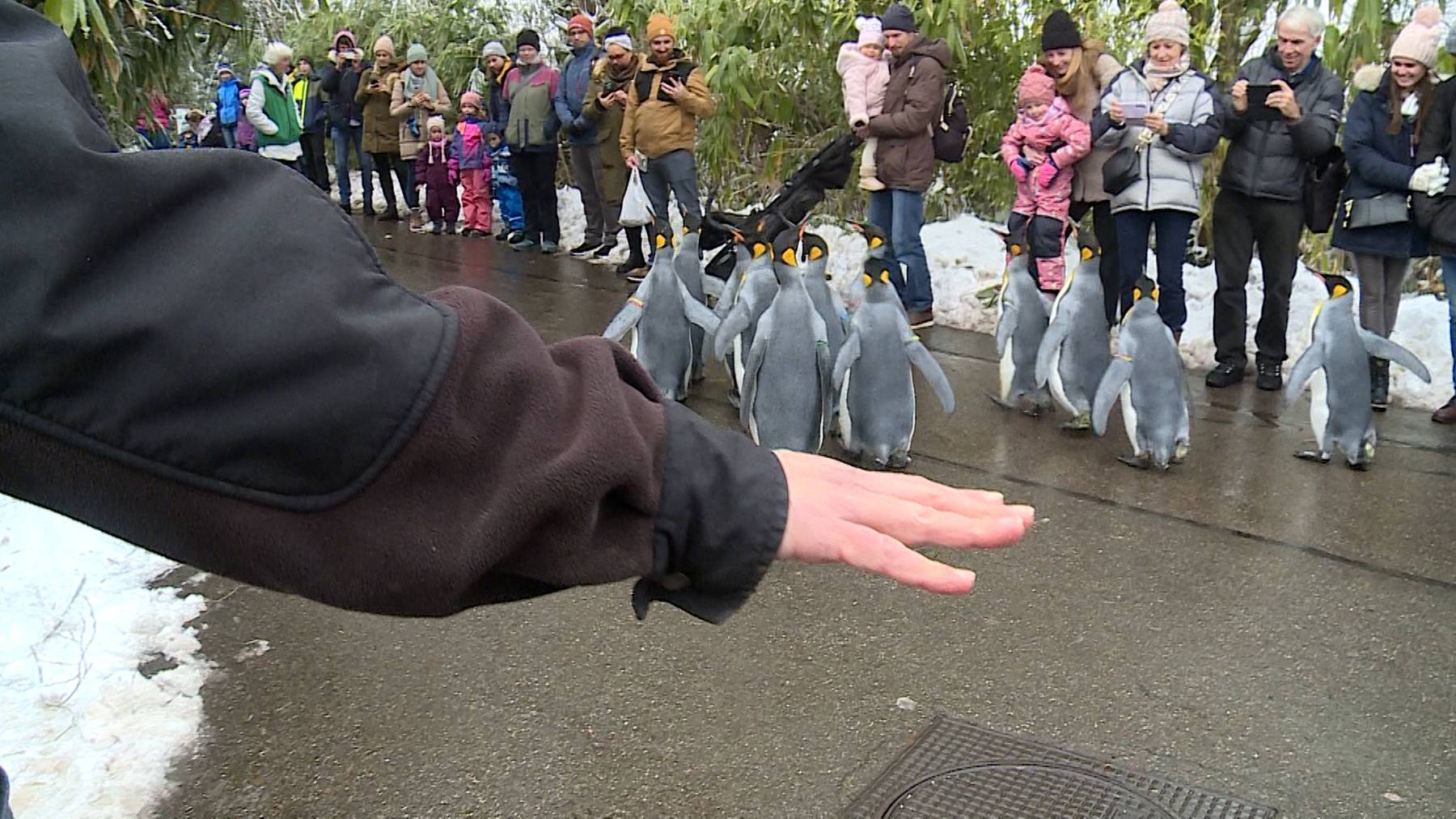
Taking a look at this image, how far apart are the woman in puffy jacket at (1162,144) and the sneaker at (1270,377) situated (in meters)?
0.51

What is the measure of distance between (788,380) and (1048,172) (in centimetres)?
282

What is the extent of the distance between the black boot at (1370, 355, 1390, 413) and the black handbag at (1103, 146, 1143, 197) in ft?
4.74

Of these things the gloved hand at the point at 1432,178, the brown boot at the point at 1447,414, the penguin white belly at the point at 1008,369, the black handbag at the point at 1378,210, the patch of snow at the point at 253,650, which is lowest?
the brown boot at the point at 1447,414

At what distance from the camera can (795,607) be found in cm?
356

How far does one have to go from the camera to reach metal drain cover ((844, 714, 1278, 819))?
252cm

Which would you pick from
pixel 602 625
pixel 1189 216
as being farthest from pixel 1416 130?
pixel 602 625

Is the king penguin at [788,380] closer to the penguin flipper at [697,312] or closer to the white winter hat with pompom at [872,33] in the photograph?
the penguin flipper at [697,312]

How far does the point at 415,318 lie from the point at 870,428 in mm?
4079

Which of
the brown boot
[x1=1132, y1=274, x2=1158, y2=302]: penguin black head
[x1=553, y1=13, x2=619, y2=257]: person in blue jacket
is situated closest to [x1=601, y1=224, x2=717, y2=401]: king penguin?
[x1=1132, y1=274, x2=1158, y2=302]: penguin black head

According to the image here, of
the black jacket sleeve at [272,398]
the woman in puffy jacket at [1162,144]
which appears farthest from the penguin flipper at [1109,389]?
A: the black jacket sleeve at [272,398]

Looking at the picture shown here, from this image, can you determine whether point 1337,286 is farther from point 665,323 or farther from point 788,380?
point 665,323

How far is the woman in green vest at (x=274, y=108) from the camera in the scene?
39.2ft

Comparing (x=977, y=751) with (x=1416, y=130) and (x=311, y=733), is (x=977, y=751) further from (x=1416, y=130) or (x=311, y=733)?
(x=1416, y=130)

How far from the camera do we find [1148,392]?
15.9ft
